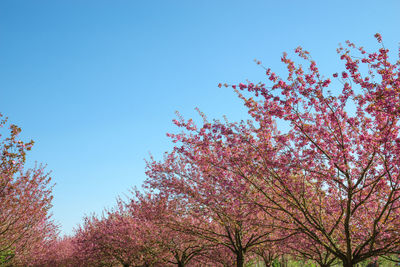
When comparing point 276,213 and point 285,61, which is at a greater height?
point 285,61

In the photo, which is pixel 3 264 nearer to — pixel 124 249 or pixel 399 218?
pixel 124 249

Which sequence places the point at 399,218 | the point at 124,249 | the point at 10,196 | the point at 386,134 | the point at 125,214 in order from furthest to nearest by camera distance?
1. the point at 125,214
2. the point at 124,249
3. the point at 10,196
4. the point at 399,218
5. the point at 386,134

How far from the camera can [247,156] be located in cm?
771

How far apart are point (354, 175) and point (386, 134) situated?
1.64 m

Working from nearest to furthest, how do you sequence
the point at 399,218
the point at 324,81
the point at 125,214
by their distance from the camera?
the point at 324,81
the point at 399,218
the point at 125,214

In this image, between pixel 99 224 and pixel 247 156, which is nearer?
pixel 247 156

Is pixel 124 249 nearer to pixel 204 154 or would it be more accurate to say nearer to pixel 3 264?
pixel 3 264

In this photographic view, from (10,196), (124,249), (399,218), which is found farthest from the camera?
(124,249)

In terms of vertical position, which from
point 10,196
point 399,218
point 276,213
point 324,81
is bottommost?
point 399,218

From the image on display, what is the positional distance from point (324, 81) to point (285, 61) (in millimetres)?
973

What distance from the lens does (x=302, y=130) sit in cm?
704

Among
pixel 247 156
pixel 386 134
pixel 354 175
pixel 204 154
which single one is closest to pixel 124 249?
pixel 204 154

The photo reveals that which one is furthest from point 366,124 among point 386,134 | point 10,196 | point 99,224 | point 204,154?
point 99,224

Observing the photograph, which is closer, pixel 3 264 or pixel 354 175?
pixel 354 175
